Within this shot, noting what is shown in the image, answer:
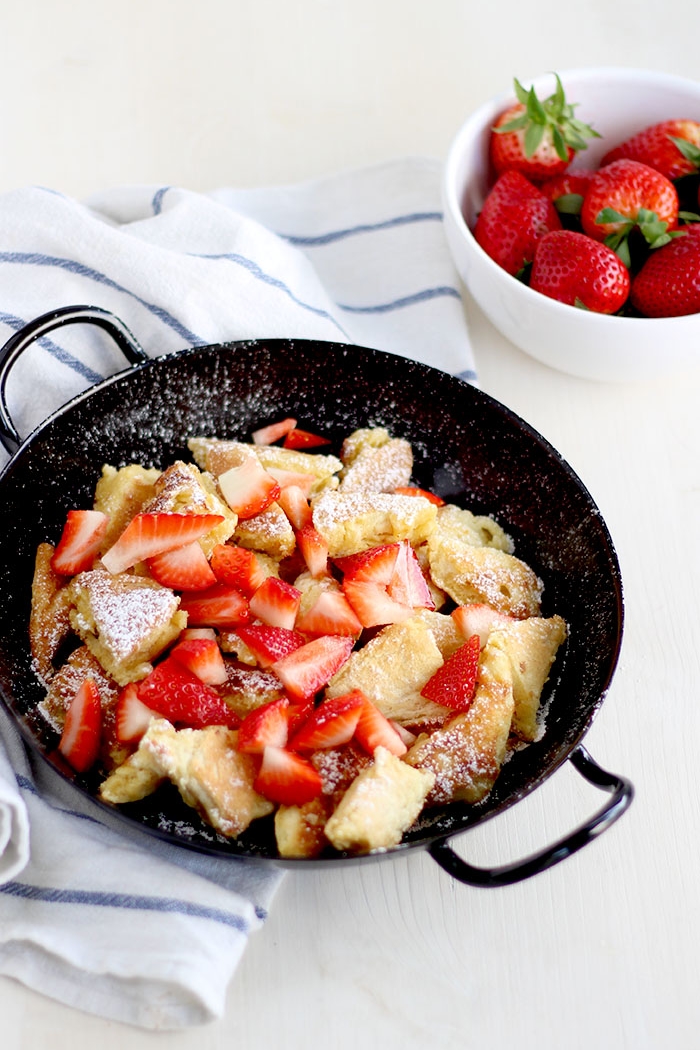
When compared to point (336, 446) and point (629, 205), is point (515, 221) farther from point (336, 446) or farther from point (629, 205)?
point (336, 446)

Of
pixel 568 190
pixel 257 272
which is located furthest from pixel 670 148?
pixel 257 272

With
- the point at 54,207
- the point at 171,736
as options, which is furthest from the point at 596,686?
the point at 54,207

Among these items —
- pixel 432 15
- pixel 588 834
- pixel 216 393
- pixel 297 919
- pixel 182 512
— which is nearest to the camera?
pixel 588 834

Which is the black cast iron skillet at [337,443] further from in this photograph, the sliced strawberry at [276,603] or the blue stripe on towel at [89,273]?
the sliced strawberry at [276,603]

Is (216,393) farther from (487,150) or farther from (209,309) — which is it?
(487,150)

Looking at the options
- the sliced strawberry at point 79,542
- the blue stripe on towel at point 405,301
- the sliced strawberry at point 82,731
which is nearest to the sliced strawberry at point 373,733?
the sliced strawberry at point 82,731
